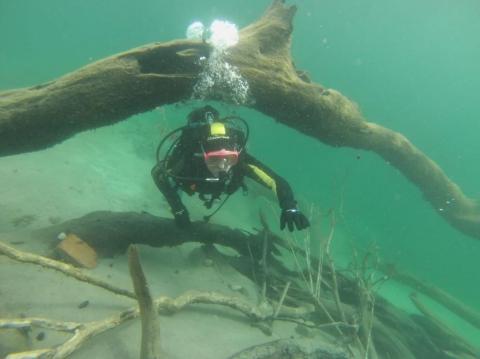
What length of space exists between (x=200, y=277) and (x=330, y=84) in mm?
65872

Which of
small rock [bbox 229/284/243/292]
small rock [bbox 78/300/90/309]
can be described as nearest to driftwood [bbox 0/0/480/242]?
small rock [bbox 78/300/90/309]

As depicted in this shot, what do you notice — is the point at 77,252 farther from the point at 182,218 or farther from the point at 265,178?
the point at 265,178

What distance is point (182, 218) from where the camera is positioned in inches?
217

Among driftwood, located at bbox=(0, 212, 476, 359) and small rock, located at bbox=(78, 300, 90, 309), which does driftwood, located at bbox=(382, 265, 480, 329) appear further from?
small rock, located at bbox=(78, 300, 90, 309)

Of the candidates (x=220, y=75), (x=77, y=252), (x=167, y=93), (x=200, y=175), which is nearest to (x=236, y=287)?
(x=200, y=175)

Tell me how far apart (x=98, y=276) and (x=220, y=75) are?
118 inches

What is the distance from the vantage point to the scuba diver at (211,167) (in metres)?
4.63

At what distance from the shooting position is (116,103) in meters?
4.55

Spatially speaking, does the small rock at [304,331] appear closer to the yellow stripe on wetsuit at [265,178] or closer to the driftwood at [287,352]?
the driftwood at [287,352]

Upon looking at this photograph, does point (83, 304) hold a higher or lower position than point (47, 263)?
lower

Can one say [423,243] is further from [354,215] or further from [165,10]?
[165,10]

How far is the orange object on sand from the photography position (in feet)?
14.3

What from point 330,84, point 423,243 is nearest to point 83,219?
point 423,243

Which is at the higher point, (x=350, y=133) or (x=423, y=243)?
(x=423, y=243)
